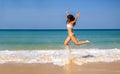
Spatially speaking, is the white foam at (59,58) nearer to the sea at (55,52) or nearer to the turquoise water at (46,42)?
the sea at (55,52)

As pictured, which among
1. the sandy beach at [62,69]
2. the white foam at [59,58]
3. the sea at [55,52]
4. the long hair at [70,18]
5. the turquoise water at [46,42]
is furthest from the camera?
the turquoise water at [46,42]

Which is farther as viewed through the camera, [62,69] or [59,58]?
[59,58]

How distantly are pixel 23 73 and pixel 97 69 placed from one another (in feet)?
8.39

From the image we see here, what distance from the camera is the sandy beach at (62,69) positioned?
10820mm

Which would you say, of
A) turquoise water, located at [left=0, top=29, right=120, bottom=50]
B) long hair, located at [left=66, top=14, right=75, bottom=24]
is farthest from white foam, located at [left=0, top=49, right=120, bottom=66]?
turquoise water, located at [left=0, top=29, right=120, bottom=50]

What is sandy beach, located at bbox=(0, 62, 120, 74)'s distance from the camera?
10820mm

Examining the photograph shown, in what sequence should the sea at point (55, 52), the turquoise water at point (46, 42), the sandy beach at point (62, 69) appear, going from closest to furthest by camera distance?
the sandy beach at point (62, 69) → the sea at point (55, 52) → the turquoise water at point (46, 42)

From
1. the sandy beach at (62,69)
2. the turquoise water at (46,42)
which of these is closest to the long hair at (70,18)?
the sandy beach at (62,69)

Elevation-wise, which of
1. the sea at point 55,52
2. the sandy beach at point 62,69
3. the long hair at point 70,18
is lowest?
the sea at point 55,52

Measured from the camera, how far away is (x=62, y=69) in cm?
1135

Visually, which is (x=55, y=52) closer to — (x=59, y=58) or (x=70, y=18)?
(x=59, y=58)

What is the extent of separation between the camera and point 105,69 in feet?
37.4

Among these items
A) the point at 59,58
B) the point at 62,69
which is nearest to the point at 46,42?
the point at 59,58

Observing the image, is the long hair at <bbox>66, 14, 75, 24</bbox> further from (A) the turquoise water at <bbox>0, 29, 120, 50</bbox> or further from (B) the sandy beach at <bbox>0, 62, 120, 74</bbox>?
(A) the turquoise water at <bbox>0, 29, 120, 50</bbox>
